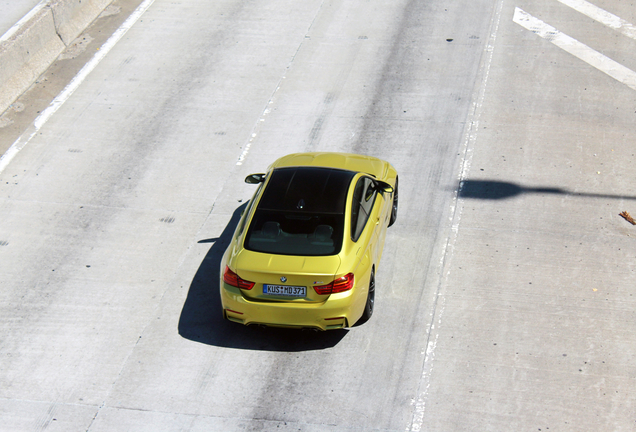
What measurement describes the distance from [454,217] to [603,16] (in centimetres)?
800

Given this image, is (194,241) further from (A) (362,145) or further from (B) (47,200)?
(A) (362,145)

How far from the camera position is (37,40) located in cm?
1466

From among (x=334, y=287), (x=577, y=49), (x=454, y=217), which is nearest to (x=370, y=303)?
(x=334, y=287)

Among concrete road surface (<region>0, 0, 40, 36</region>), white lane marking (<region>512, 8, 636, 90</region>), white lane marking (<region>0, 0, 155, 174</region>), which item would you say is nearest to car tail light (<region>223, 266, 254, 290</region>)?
white lane marking (<region>0, 0, 155, 174</region>)

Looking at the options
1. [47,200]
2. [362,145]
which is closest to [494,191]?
[362,145]

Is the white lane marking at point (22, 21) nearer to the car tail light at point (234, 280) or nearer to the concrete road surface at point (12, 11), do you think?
the concrete road surface at point (12, 11)

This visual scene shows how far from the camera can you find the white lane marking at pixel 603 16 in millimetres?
15148

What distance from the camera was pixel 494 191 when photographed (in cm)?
1093

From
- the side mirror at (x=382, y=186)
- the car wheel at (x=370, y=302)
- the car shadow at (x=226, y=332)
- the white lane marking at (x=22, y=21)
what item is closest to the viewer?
the car shadow at (x=226, y=332)

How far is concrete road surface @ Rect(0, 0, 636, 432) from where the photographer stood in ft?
25.7

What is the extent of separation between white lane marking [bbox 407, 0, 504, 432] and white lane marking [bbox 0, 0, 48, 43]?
356 inches

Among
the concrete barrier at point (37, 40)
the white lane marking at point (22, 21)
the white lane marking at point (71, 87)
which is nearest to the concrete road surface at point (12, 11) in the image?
the white lane marking at point (22, 21)

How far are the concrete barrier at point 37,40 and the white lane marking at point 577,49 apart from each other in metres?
9.54

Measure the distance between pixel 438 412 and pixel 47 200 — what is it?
695 cm
